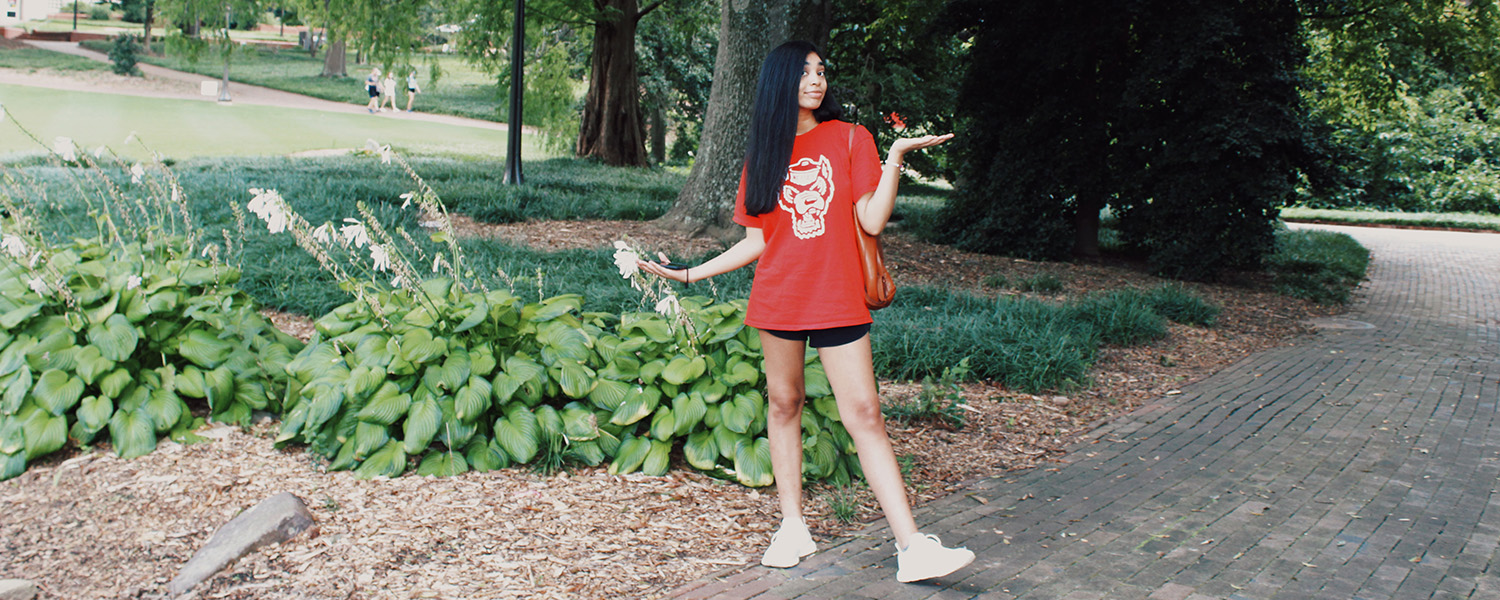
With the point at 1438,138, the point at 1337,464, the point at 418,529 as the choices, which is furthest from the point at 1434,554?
the point at 1438,138

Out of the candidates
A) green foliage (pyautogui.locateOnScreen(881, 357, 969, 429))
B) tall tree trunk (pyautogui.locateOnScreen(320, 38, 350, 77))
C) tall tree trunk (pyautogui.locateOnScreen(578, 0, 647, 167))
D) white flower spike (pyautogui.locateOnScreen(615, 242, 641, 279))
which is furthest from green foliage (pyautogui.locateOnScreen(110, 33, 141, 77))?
white flower spike (pyautogui.locateOnScreen(615, 242, 641, 279))

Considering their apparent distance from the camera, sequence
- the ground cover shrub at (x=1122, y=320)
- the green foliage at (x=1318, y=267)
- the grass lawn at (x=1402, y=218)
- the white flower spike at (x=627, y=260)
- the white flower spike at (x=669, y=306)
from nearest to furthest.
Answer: the white flower spike at (x=627, y=260) < the white flower spike at (x=669, y=306) < the ground cover shrub at (x=1122, y=320) < the green foliage at (x=1318, y=267) < the grass lawn at (x=1402, y=218)

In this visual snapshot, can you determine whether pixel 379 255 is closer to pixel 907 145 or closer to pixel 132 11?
pixel 907 145

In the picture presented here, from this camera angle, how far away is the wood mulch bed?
289cm

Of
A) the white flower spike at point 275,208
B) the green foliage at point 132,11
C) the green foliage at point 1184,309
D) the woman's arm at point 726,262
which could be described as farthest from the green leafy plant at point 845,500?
the green foliage at point 132,11

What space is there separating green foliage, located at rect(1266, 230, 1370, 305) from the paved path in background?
1146 inches

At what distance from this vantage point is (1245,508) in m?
3.80

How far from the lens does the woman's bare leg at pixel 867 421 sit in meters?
2.88

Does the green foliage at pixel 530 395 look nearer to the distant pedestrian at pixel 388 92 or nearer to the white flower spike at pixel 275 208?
the white flower spike at pixel 275 208

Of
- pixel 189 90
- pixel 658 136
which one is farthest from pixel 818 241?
pixel 189 90

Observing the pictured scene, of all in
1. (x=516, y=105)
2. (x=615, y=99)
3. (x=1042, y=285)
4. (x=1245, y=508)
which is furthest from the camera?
(x=615, y=99)

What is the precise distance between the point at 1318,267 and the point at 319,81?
4239 centimetres

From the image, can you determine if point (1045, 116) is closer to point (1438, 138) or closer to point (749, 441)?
point (749, 441)

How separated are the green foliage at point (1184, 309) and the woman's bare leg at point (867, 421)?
17.6 feet
